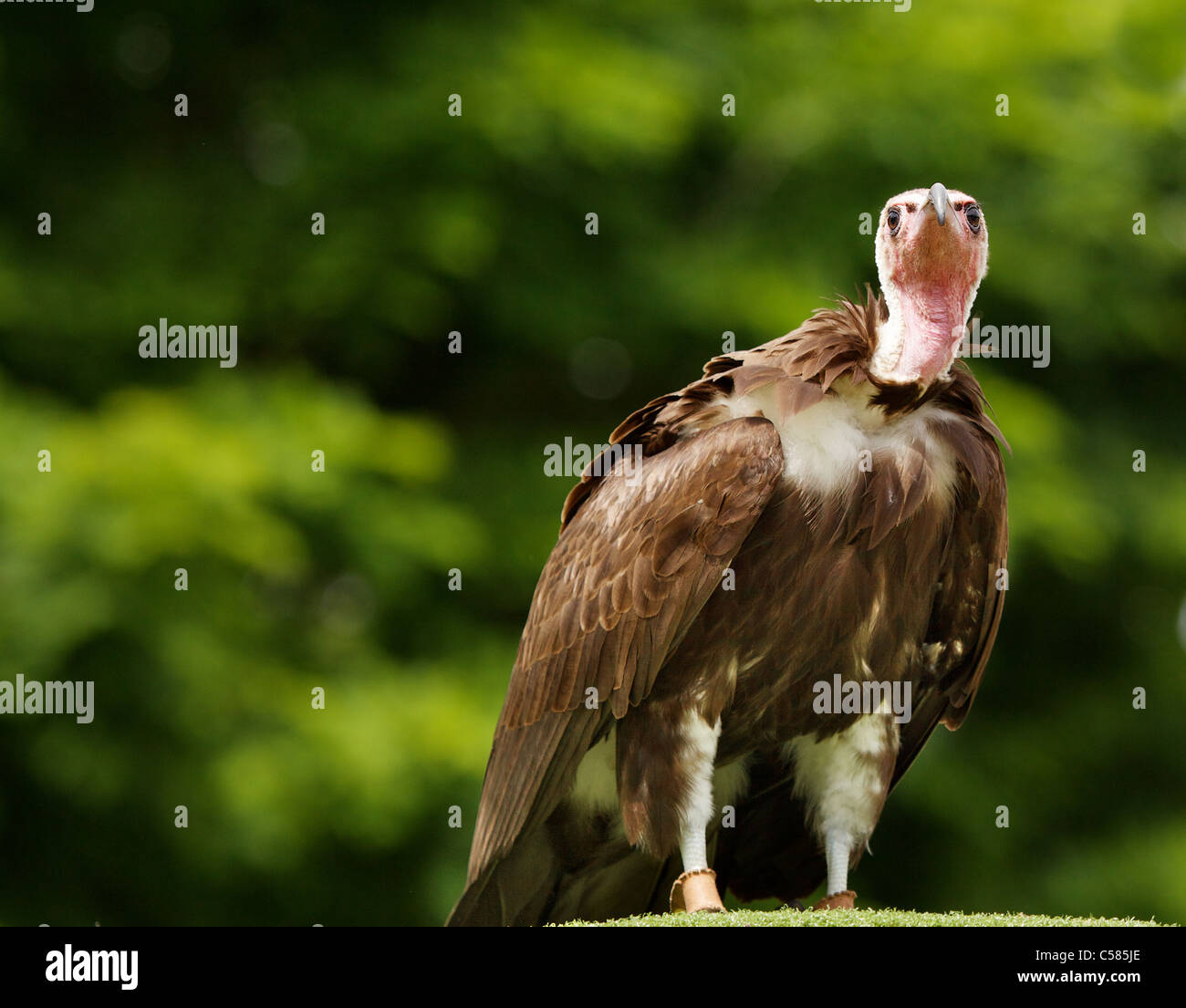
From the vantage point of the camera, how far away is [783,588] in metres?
4.44

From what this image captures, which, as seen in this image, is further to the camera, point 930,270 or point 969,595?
point 969,595

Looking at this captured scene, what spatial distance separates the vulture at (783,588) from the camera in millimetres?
4344

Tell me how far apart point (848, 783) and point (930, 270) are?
1.46 metres

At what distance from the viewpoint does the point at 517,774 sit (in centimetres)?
479

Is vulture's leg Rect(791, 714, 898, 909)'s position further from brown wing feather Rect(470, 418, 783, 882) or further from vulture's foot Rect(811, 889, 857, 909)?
brown wing feather Rect(470, 418, 783, 882)

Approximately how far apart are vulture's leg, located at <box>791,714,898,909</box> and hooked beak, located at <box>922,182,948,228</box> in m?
1.40

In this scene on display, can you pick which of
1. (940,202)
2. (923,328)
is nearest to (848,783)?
(923,328)

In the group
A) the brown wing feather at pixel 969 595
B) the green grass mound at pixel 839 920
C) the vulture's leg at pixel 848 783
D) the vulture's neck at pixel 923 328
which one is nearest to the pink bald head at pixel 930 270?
the vulture's neck at pixel 923 328

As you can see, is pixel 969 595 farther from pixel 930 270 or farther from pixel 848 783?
pixel 930 270

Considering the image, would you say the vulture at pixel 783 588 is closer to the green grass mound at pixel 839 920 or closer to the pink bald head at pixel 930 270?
the pink bald head at pixel 930 270

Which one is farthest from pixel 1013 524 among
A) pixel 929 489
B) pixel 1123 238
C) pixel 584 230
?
pixel 929 489

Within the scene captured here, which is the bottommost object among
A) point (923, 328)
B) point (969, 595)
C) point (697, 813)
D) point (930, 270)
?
point (697, 813)
